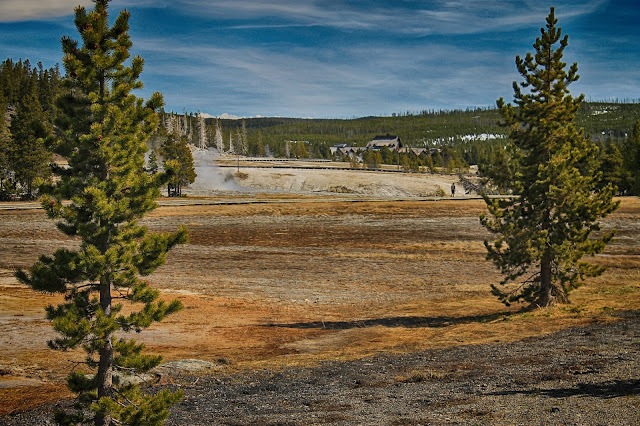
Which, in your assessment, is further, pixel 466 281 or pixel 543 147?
pixel 466 281

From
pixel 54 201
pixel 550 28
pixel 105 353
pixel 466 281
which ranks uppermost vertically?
pixel 550 28

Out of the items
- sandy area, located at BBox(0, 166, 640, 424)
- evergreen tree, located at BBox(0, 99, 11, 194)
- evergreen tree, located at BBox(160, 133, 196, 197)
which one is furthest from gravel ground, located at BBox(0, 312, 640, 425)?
evergreen tree, located at BBox(160, 133, 196, 197)

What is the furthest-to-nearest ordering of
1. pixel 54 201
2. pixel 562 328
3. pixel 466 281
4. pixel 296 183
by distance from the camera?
pixel 296 183 → pixel 466 281 → pixel 562 328 → pixel 54 201

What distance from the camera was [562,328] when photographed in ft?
69.3

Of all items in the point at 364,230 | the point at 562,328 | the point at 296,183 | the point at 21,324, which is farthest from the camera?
the point at 296,183

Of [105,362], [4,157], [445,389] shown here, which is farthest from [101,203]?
[4,157]

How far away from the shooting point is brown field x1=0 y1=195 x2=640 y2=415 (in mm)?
20578

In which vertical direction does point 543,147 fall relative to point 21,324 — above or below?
above

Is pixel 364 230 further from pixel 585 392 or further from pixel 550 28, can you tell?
pixel 585 392

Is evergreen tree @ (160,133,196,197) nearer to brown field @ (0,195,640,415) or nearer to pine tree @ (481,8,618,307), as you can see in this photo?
brown field @ (0,195,640,415)

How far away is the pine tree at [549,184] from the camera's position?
77.7 ft

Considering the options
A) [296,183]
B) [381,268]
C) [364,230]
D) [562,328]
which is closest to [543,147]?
[562,328]

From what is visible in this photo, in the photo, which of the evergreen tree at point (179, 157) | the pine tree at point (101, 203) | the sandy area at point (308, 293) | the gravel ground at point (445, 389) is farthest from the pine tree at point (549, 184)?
the evergreen tree at point (179, 157)

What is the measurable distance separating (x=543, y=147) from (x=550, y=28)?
4.94m
